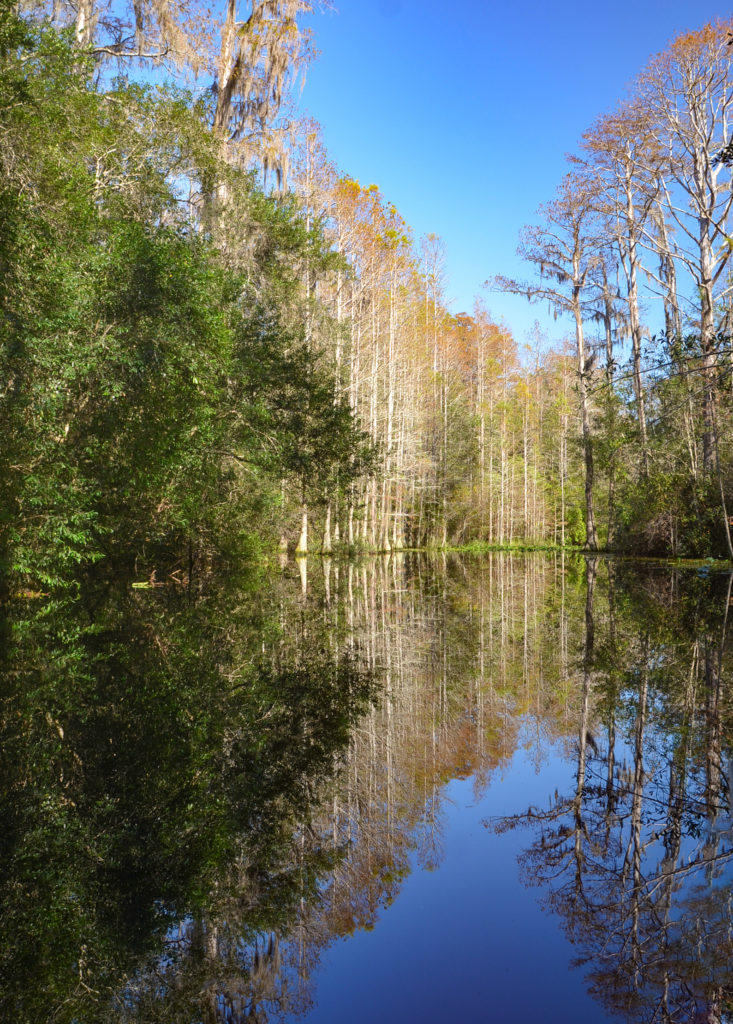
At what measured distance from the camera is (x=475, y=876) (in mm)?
2891

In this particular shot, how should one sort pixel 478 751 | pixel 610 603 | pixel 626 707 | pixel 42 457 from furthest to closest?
1. pixel 610 603
2. pixel 42 457
3. pixel 626 707
4. pixel 478 751

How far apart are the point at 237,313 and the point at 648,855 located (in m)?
12.4

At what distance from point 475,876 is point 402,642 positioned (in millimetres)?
5383

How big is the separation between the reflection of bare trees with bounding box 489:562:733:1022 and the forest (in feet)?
6.96

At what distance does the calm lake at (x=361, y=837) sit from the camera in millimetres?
2113

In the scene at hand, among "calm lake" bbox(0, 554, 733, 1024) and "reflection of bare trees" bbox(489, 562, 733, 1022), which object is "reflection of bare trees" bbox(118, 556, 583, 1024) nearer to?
"calm lake" bbox(0, 554, 733, 1024)

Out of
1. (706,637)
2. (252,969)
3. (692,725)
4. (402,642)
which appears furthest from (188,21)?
(252,969)

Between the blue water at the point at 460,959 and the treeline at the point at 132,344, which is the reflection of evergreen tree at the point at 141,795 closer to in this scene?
the blue water at the point at 460,959

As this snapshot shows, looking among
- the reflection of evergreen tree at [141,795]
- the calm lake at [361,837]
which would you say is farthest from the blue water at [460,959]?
the reflection of evergreen tree at [141,795]

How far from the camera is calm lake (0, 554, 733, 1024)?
83.2 inches

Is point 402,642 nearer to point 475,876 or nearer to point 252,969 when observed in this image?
point 475,876

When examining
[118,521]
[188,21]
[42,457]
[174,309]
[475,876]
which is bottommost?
[475,876]

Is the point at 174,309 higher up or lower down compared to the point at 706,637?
higher up

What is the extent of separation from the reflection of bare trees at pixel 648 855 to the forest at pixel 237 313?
6.96 feet
